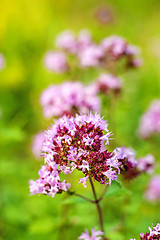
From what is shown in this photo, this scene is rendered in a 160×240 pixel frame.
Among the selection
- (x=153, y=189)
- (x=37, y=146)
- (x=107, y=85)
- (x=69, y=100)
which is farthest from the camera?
(x=37, y=146)

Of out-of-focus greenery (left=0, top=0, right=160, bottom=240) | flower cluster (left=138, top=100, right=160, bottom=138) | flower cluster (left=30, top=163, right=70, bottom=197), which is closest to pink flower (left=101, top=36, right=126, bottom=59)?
out-of-focus greenery (left=0, top=0, right=160, bottom=240)

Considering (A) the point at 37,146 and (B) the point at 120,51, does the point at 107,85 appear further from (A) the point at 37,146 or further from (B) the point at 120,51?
(A) the point at 37,146

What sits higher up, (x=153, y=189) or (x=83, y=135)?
(x=153, y=189)

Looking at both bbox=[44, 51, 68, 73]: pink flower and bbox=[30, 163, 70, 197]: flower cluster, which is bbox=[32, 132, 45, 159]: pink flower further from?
bbox=[30, 163, 70, 197]: flower cluster

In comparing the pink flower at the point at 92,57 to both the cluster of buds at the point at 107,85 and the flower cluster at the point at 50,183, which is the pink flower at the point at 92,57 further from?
the flower cluster at the point at 50,183

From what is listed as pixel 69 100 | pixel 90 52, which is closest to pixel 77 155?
pixel 69 100
